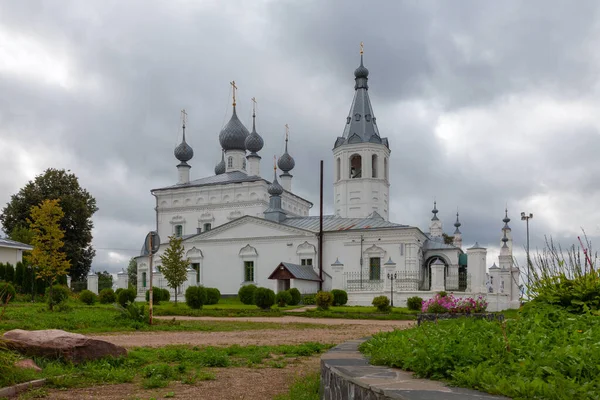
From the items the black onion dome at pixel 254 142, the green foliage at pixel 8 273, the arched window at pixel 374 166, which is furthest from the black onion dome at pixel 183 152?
the green foliage at pixel 8 273

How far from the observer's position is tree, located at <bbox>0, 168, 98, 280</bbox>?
4388 centimetres

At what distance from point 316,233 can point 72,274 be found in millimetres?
20387

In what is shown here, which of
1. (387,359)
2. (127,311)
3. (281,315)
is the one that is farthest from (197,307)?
(387,359)

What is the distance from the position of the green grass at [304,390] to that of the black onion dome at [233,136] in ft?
144

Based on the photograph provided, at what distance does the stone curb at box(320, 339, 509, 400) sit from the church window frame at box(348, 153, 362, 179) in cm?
3724

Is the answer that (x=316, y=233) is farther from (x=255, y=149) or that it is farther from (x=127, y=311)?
(x=127, y=311)

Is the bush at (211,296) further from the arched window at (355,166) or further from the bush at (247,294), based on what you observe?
the arched window at (355,166)

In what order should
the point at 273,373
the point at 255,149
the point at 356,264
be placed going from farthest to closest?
the point at 255,149 → the point at 356,264 → the point at 273,373

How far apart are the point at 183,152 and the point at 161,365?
45.7m

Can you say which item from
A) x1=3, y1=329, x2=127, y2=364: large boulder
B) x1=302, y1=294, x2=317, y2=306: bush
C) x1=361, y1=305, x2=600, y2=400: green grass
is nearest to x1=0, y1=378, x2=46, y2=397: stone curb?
x1=3, y1=329, x2=127, y2=364: large boulder

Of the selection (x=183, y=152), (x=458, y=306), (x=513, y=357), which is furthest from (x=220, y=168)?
(x=513, y=357)

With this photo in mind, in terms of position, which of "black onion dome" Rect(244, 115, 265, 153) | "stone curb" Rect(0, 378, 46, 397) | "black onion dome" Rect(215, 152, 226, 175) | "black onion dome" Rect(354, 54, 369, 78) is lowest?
"stone curb" Rect(0, 378, 46, 397)

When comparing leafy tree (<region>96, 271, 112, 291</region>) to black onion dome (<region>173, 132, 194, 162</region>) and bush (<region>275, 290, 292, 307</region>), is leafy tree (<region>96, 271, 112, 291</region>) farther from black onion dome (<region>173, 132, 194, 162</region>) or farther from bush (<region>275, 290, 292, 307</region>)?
bush (<region>275, 290, 292, 307</region>)

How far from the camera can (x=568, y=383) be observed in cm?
319
